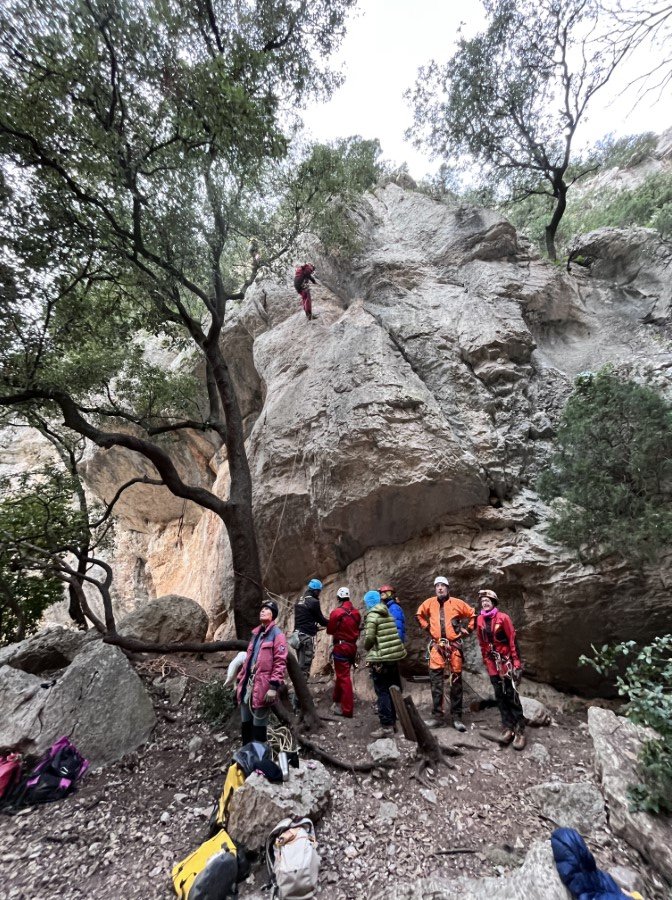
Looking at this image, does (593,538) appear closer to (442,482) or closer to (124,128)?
(442,482)

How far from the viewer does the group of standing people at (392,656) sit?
5266mm

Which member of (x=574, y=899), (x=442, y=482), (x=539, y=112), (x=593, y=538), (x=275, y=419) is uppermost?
(x=539, y=112)

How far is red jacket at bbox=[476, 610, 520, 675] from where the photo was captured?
18.9 ft

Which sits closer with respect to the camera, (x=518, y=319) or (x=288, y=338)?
(x=518, y=319)

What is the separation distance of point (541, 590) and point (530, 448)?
2.77 meters

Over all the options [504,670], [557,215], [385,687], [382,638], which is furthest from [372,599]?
[557,215]

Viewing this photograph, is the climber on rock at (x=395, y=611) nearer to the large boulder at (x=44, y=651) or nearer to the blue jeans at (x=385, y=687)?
the blue jeans at (x=385, y=687)

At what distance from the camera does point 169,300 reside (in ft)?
28.8

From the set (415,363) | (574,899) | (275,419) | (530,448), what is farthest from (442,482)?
(574,899)

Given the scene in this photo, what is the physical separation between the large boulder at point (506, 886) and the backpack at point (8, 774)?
460 cm

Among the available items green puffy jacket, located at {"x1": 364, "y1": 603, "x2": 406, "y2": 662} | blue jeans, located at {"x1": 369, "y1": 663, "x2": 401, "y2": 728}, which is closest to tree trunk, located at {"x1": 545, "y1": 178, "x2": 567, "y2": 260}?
green puffy jacket, located at {"x1": 364, "y1": 603, "x2": 406, "y2": 662}

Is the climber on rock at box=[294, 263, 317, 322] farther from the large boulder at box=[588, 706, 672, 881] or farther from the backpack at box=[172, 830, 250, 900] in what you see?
the backpack at box=[172, 830, 250, 900]

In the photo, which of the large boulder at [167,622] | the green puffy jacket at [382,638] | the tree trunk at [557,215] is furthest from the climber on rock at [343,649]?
the tree trunk at [557,215]

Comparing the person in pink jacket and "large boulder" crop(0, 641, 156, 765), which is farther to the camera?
"large boulder" crop(0, 641, 156, 765)
